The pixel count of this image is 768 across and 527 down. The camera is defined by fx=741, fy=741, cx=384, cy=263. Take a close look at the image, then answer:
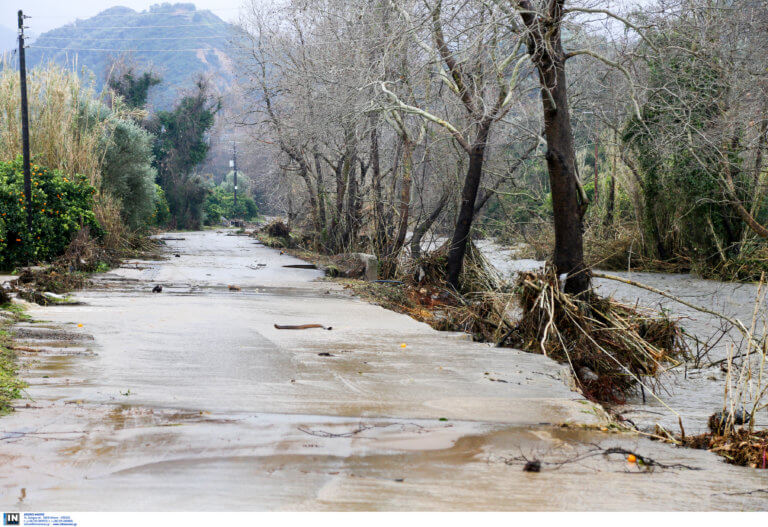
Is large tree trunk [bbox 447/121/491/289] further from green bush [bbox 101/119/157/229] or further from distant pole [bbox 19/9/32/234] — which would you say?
green bush [bbox 101/119/157/229]

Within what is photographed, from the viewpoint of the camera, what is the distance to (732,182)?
14.8m

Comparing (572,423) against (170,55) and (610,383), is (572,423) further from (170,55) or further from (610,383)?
(170,55)

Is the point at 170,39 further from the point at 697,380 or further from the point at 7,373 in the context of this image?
the point at 7,373

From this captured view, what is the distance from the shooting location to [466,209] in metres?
12.8

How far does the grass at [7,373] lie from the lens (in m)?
4.56

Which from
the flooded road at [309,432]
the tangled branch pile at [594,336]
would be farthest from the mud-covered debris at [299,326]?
the tangled branch pile at [594,336]

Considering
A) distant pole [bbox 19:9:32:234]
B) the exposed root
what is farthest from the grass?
distant pole [bbox 19:9:32:234]

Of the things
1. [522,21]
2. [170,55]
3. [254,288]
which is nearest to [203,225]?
[254,288]

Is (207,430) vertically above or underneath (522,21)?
underneath

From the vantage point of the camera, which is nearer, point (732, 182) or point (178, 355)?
point (178, 355)

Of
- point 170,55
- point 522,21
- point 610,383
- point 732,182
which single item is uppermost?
→ point 170,55

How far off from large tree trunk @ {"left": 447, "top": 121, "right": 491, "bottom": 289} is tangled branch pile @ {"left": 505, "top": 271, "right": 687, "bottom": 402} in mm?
4590

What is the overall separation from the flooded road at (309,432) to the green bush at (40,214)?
5477mm

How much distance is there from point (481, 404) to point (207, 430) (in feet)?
6.52
